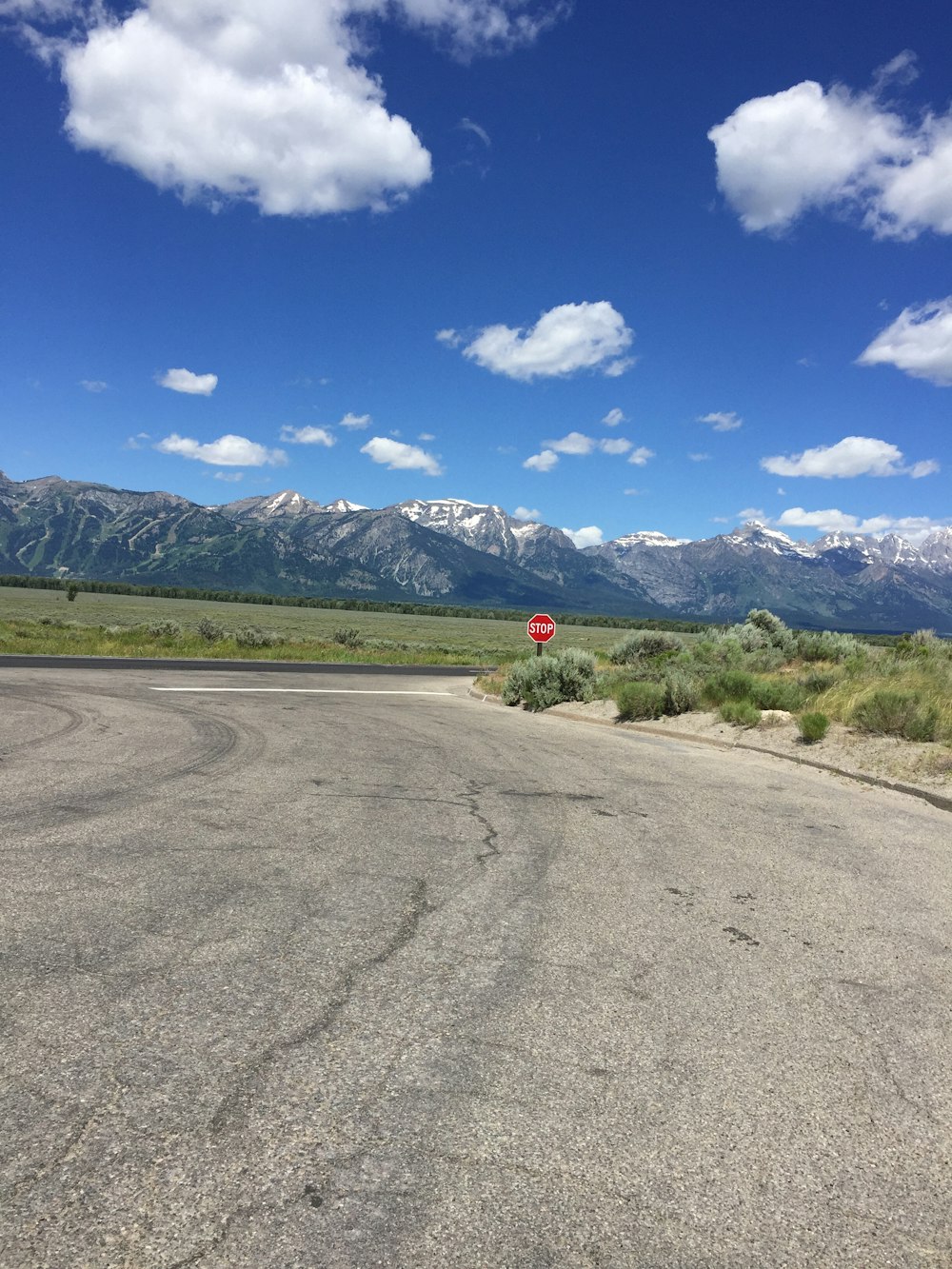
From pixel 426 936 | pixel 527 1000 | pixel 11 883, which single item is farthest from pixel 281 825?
pixel 527 1000

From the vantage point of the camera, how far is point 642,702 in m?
16.6

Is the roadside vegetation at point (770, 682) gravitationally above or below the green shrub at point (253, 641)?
above

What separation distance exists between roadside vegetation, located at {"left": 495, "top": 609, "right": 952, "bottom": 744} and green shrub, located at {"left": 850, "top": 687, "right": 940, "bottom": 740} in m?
0.01

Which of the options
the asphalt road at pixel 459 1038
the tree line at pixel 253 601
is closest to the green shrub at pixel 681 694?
the asphalt road at pixel 459 1038

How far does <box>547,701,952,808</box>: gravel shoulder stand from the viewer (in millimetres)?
10346

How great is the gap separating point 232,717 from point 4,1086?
10890 mm

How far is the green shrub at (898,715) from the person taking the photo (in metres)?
11.4

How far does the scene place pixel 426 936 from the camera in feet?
14.8

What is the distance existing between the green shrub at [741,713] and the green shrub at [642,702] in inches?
69.5

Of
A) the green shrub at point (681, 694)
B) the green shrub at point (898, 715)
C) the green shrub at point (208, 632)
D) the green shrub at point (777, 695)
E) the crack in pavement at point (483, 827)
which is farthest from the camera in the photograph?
the green shrub at point (208, 632)

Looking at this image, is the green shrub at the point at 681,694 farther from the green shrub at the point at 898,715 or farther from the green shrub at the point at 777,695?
the green shrub at the point at 898,715

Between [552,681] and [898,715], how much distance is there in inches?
382

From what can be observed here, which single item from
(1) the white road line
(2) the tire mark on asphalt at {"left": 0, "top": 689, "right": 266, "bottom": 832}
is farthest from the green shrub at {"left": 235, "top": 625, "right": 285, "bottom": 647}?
(2) the tire mark on asphalt at {"left": 0, "top": 689, "right": 266, "bottom": 832}

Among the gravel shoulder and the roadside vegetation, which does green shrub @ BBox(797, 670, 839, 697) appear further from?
the gravel shoulder
